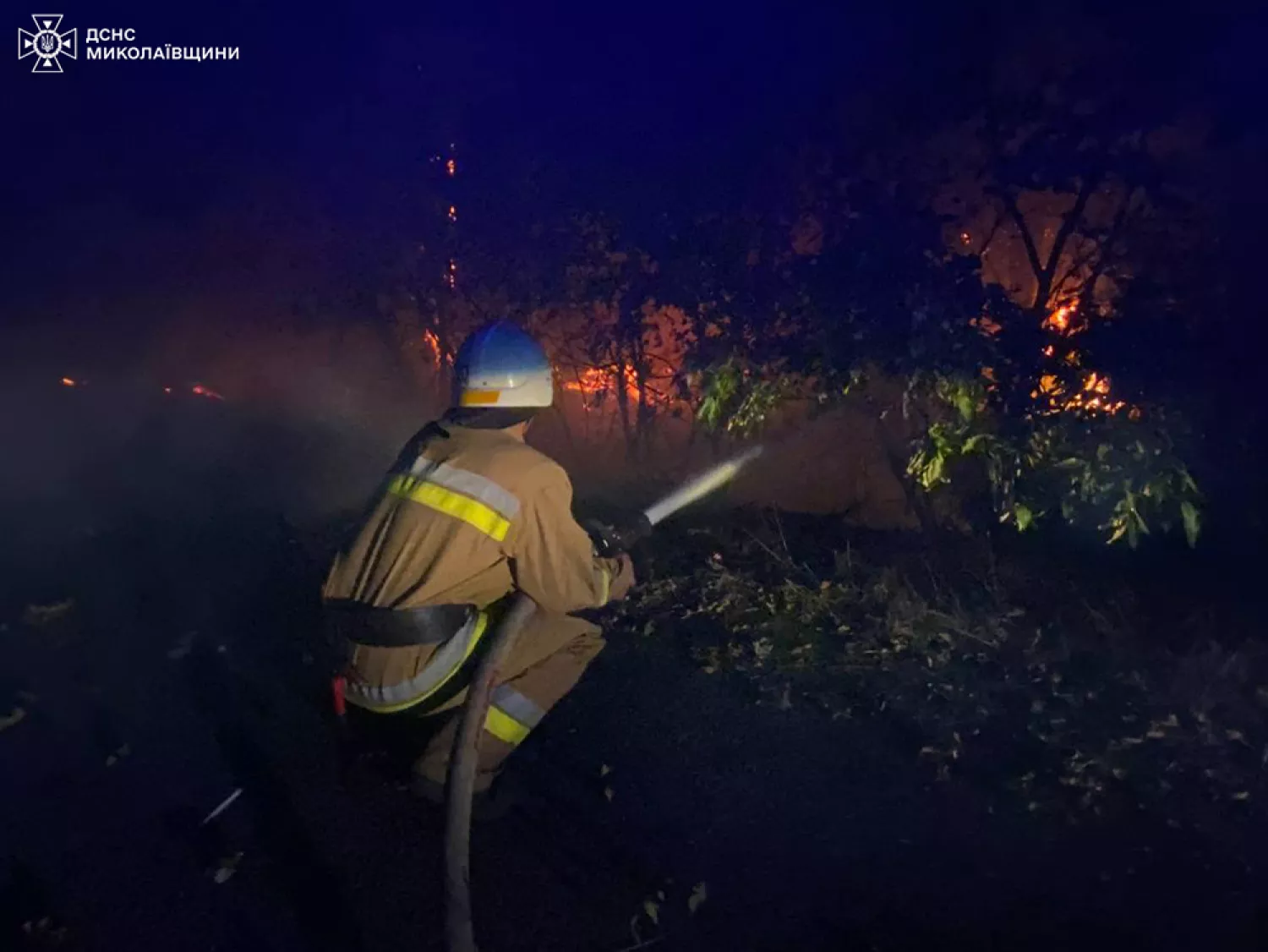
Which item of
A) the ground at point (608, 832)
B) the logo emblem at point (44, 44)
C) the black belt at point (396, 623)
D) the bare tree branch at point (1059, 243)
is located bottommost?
the ground at point (608, 832)

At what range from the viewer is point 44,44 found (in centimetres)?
1725

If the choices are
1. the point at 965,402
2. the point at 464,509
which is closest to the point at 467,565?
the point at 464,509

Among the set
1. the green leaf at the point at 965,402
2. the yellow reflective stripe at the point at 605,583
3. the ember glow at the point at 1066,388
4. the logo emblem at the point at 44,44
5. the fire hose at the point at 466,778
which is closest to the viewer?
the fire hose at the point at 466,778

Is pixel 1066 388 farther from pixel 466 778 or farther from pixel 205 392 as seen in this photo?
pixel 205 392

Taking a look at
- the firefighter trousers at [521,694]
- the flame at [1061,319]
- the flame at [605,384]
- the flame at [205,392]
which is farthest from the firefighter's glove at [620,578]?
the flame at [205,392]

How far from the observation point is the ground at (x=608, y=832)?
3184mm

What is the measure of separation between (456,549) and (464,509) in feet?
0.42

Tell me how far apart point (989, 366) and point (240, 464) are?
8.21 m

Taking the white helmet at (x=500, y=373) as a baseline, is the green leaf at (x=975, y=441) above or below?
below

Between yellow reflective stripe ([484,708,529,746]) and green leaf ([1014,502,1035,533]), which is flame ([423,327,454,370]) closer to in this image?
green leaf ([1014,502,1035,533])

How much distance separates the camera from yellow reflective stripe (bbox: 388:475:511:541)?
119 inches

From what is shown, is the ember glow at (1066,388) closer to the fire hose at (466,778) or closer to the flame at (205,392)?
the fire hose at (466,778)

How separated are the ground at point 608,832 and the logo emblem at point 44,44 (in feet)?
52.1

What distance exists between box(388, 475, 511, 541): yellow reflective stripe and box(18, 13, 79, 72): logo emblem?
18.3 m
